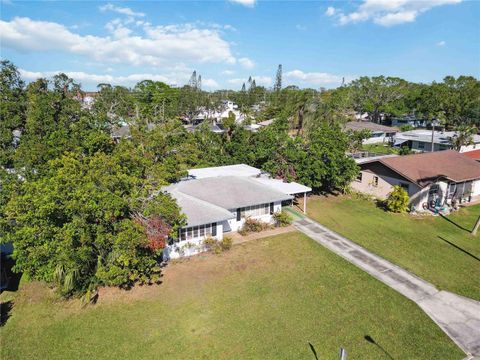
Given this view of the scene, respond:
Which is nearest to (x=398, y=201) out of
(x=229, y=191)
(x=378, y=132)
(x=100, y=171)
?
(x=229, y=191)

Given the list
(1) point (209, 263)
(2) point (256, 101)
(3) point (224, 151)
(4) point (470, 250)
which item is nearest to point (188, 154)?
(3) point (224, 151)

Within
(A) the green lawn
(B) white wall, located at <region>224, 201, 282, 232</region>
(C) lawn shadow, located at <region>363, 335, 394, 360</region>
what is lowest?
(C) lawn shadow, located at <region>363, 335, 394, 360</region>

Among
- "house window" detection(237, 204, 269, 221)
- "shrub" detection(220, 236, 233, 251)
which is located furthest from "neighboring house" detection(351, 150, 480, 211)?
"shrub" detection(220, 236, 233, 251)

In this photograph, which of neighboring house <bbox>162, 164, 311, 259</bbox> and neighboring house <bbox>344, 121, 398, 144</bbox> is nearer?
neighboring house <bbox>162, 164, 311, 259</bbox>

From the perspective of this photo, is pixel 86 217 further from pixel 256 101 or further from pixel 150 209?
pixel 256 101

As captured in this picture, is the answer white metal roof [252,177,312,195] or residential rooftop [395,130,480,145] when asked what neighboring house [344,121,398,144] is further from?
white metal roof [252,177,312,195]

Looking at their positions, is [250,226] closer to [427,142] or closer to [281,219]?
[281,219]

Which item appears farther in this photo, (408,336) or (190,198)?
(190,198)
